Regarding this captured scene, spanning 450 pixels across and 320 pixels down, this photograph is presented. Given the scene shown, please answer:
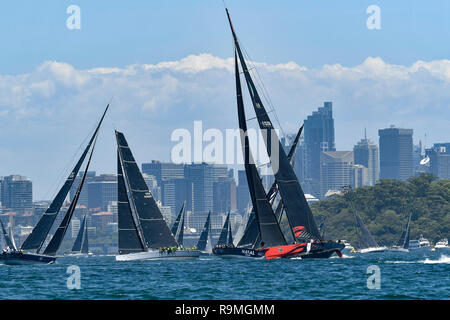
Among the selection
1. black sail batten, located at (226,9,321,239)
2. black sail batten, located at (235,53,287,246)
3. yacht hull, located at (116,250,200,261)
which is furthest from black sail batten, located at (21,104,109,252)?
black sail batten, located at (226,9,321,239)

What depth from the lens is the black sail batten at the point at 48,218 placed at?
8994 cm

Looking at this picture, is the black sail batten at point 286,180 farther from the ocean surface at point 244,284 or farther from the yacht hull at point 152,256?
the yacht hull at point 152,256

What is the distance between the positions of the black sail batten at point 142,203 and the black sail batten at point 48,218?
11.1 feet

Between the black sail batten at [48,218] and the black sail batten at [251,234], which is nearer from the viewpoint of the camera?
the black sail batten at [48,218]

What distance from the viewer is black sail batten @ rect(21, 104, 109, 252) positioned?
89.9 metres

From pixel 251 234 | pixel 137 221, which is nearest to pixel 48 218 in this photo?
pixel 137 221

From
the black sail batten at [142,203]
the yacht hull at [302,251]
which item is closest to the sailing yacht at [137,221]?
the black sail batten at [142,203]

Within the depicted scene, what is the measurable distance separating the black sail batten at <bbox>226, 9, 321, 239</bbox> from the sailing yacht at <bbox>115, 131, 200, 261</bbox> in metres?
14.5

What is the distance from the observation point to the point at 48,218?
90.8 meters

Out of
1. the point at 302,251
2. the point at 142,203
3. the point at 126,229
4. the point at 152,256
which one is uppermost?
the point at 142,203

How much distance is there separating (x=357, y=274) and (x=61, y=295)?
21418 mm

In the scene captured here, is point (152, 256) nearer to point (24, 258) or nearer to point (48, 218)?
point (48, 218)

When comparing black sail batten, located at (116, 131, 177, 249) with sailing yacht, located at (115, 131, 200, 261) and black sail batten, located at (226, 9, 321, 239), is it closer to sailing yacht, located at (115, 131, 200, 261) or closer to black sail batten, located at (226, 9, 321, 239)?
sailing yacht, located at (115, 131, 200, 261)

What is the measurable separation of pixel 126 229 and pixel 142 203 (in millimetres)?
3916
